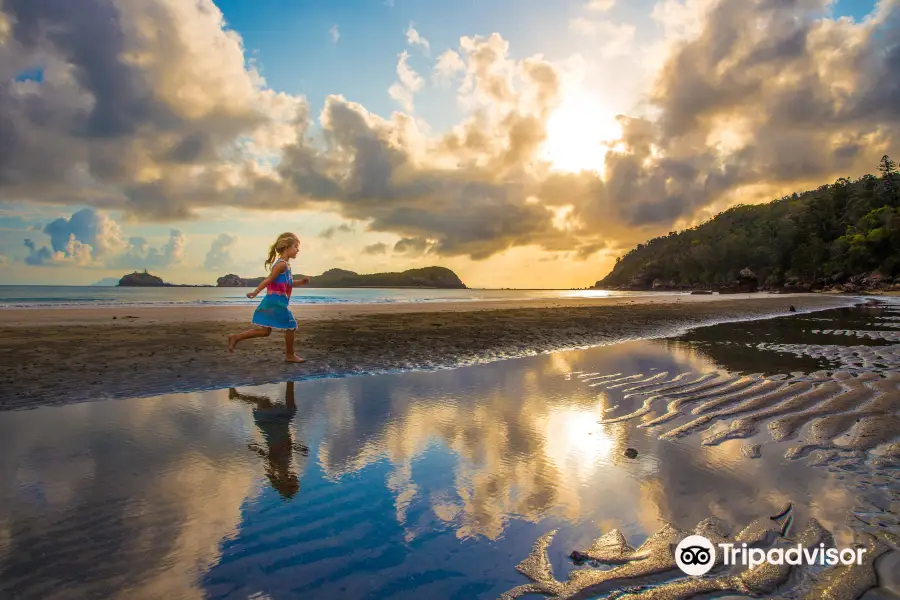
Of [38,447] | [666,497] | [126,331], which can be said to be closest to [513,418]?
[666,497]

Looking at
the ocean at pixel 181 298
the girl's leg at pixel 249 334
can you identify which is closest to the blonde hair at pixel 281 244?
the girl's leg at pixel 249 334

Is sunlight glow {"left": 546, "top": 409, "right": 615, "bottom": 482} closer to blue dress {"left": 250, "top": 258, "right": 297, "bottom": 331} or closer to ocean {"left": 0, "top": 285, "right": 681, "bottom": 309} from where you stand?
blue dress {"left": 250, "top": 258, "right": 297, "bottom": 331}

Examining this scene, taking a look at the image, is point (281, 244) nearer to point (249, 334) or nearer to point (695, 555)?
point (249, 334)

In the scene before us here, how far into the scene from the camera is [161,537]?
3.22m

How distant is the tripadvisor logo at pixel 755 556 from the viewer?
2902mm

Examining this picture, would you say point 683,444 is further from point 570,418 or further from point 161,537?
point 161,537

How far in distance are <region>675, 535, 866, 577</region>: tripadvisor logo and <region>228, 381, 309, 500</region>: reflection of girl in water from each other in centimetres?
315

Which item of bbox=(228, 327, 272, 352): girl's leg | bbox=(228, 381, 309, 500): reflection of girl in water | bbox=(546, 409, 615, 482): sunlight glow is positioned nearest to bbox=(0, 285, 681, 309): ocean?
bbox=(228, 327, 272, 352): girl's leg

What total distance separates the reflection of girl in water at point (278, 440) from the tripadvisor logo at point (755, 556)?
3.15 meters

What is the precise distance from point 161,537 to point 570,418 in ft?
16.6

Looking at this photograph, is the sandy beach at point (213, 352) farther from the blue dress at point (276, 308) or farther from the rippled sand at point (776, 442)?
the rippled sand at point (776, 442)

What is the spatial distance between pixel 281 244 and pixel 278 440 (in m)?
6.78

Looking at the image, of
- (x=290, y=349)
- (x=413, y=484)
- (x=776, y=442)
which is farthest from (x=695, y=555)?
(x=290, y=349)

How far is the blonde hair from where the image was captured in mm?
11078
